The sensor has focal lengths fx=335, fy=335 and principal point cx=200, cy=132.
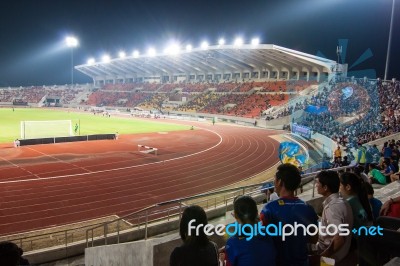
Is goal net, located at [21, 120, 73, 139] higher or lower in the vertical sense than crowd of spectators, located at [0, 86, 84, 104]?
lower

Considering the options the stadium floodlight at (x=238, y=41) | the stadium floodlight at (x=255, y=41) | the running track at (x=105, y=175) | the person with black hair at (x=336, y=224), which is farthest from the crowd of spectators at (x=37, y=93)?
the person with black hair at (x=336, y=224)

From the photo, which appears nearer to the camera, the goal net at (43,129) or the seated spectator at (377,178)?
the seated spectator at (377,178)

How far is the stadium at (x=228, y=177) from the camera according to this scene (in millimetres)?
2877

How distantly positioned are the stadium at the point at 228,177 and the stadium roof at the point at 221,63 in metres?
0.41

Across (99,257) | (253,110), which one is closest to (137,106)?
(253,110)

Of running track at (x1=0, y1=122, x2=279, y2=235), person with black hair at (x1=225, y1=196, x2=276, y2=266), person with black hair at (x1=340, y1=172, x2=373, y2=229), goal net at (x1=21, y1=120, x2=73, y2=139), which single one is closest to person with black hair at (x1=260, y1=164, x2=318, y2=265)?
person with black hair at (x1=225, y1=196, x2=276, y2=266)

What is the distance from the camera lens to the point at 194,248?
2342mm

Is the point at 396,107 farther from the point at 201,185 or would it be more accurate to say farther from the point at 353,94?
the point at 201,185

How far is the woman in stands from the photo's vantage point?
2303 millimetres

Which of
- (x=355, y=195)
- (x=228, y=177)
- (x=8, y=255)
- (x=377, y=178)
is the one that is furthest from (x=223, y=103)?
(x=8, y=255)

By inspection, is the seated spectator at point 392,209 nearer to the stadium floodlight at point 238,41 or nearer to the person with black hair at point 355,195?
the person with black hair at point 355,195

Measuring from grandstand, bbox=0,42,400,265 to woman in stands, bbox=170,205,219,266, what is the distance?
2929 millimetres

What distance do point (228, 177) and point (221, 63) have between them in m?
48.9

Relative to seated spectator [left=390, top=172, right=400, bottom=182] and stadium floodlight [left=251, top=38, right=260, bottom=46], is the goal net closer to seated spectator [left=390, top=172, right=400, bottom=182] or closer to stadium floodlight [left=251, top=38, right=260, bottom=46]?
seated spectator [left=390, top=172, right=400, bottom=182]
